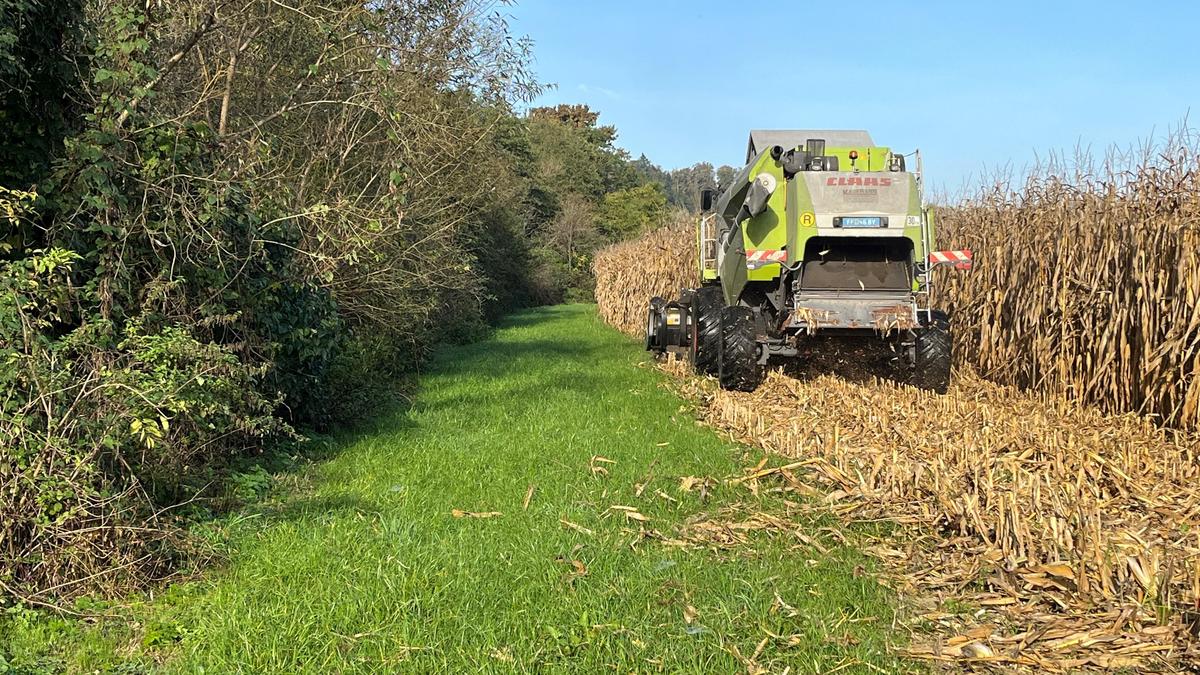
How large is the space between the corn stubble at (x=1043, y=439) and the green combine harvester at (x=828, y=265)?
0.47 meters

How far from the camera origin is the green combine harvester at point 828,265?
816cm

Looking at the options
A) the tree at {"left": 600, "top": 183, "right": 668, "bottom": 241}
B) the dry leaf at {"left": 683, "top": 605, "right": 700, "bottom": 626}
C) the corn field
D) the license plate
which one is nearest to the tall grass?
the license plate

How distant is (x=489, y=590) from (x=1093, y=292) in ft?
21.1

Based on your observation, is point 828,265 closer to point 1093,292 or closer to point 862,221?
point 862,221

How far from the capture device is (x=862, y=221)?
26.7 ft

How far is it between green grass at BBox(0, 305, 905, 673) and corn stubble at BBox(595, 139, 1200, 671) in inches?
19.9

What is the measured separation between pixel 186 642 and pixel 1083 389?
7.54 meters

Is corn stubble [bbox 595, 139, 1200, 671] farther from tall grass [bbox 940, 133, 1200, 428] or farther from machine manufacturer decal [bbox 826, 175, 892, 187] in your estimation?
machine manufacturer decal [bbox 826, 175, 892, 187]

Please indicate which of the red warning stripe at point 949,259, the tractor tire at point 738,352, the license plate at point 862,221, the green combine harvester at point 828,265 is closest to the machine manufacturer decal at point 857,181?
the green combine harvester at point 828,265

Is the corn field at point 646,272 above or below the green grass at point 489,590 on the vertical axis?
above

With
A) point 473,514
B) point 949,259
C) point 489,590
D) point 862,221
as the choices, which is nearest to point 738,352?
point 862,221

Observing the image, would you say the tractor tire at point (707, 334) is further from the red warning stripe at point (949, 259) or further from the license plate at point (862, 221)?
the red warning stripe at point (949, 259)

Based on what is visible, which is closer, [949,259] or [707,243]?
[949,259]

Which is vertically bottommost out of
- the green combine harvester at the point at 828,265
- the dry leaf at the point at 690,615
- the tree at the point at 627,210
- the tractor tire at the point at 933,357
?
the dry leaf at the point at 690,615
